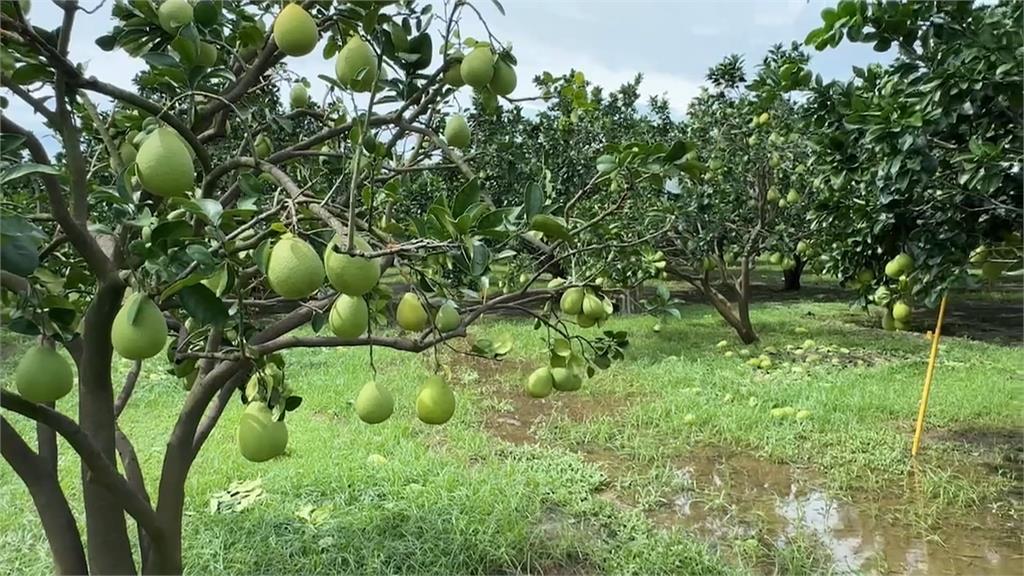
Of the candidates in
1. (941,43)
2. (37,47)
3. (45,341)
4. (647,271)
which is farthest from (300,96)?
(941,43)

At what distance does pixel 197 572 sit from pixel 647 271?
1.84 meters

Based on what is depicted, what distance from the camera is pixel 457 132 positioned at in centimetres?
168

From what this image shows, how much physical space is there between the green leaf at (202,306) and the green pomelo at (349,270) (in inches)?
6.7

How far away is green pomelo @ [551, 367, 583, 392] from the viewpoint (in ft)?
6.26

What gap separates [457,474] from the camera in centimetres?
358

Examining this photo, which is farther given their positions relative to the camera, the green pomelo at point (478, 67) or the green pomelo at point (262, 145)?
the green pomelo at point (262, 145)

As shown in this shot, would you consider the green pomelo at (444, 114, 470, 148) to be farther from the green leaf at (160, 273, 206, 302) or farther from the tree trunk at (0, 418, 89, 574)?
the tree trunk at (0, 418, 89, 574)

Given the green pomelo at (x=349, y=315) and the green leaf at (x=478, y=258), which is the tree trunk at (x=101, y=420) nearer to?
the green pomelo at (x=349, y=315)

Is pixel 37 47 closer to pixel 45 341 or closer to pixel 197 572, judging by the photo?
pixel 45 341

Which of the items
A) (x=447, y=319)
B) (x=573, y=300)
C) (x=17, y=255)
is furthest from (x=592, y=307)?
(x=17, y=255)

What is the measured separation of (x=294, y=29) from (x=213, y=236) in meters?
0.37

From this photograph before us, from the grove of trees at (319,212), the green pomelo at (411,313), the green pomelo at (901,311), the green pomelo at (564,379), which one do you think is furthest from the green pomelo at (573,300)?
the green pomelo at (901,311)

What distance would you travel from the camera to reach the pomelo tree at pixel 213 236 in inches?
41.9

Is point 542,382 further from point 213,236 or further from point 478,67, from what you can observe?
point 213,236
